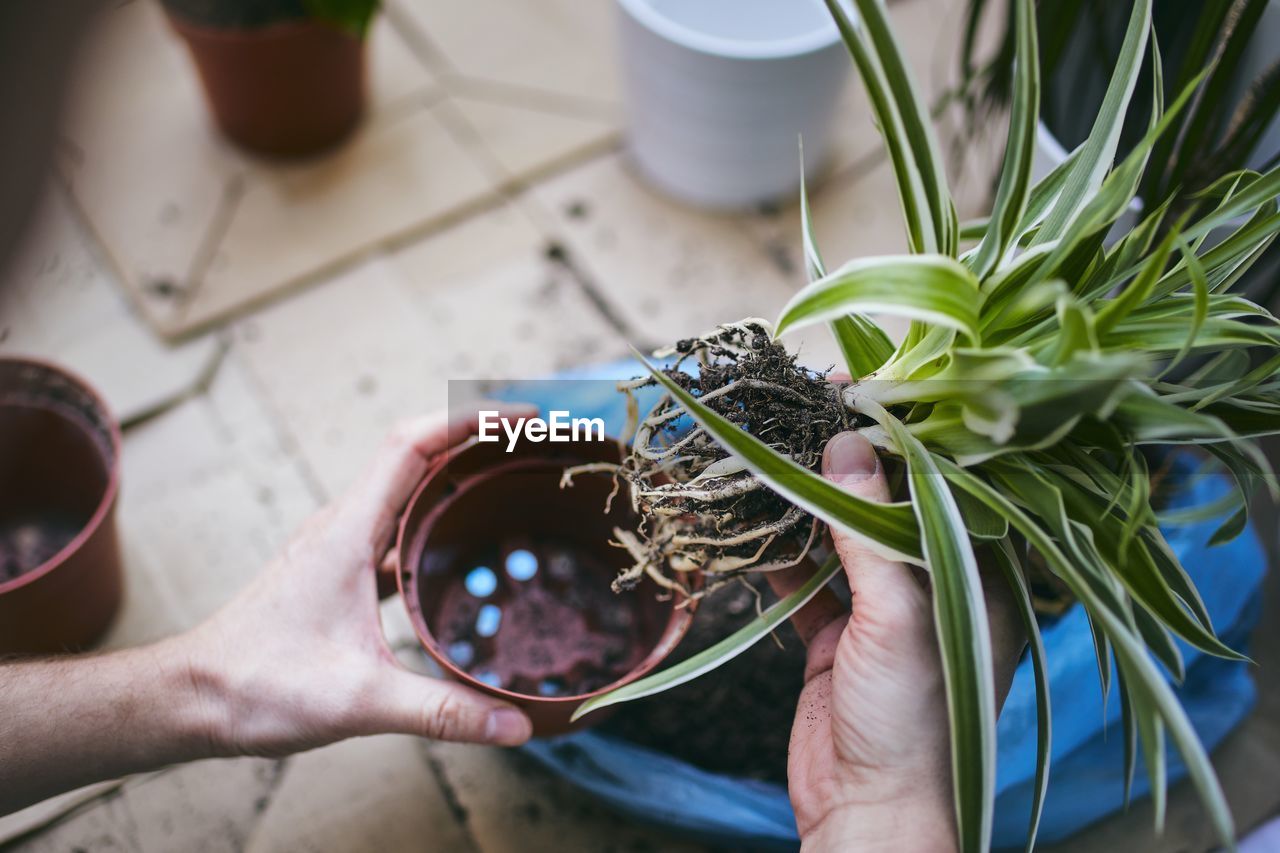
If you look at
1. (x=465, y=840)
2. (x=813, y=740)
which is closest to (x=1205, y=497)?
(x=813, y=740)

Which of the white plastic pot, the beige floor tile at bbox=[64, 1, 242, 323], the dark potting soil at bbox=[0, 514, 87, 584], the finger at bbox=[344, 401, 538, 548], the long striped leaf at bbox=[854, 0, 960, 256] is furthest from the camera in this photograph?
the beige floor tile at bbox=[64, 1, 242, 323]

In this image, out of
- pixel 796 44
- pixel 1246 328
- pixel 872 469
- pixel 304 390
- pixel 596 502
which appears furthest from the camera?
pixel 304 390

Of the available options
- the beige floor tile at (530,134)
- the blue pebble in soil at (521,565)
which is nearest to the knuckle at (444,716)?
the blue pebble in soil at (521,565)

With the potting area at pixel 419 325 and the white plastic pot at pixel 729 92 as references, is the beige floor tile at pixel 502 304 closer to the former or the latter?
the potting area at pixel 419 325

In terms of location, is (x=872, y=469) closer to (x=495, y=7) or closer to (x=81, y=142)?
(x=495, y=7)

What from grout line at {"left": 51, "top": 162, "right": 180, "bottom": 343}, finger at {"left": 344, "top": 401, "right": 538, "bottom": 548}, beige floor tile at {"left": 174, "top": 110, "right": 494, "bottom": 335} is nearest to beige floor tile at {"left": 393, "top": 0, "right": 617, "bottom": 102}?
beige floor tile at {"left": 174, "top": 110, "right": 494, "bottom": 335}

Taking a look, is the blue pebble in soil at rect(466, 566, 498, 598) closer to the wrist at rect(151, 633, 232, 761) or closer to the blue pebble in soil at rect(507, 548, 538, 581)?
the blue pebble in soil at rect(507, 548, 538, 581)
